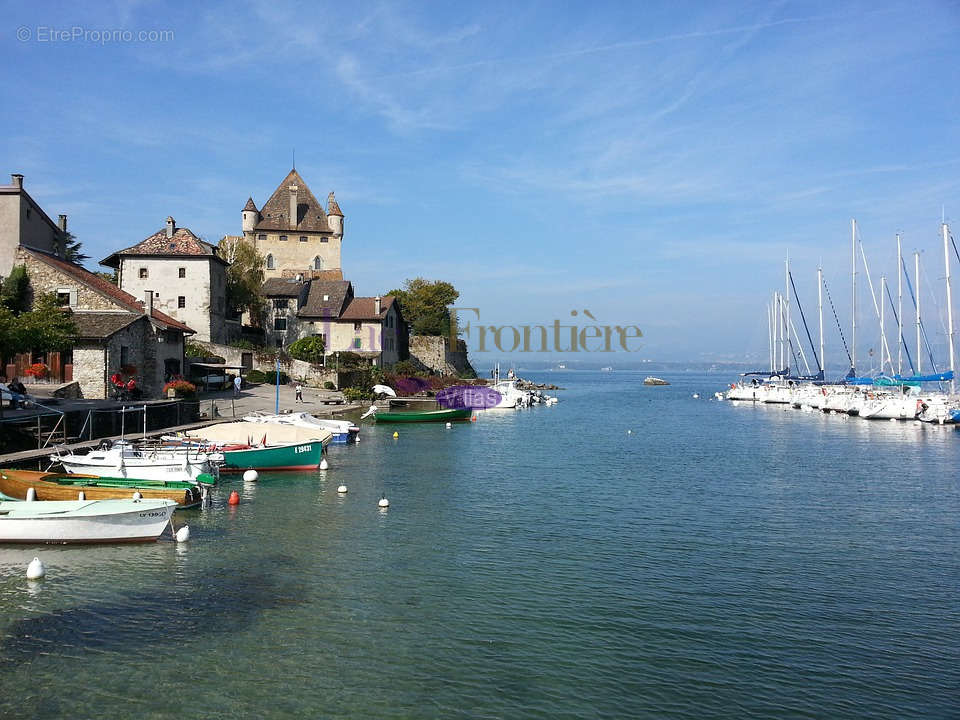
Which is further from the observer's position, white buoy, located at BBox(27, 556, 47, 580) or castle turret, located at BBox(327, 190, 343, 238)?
castle turret, located at BBox(327, 190, 343, 238)

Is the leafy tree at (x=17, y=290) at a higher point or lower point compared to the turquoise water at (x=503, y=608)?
higher

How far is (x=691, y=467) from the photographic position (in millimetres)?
37750

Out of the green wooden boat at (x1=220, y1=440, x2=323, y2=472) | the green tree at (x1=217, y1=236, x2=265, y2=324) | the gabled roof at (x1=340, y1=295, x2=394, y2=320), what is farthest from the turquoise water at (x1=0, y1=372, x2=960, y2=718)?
the gabled roof at (x1=340, y1=295, x2=394, y2=320)

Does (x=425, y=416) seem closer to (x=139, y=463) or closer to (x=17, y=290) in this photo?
(x=17, y=290)

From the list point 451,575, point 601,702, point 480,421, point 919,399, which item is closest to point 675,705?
point 601,702

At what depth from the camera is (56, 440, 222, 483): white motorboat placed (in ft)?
84.8

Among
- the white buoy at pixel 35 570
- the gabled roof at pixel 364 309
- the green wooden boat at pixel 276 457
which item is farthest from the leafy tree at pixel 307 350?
the white buoy at pixel 35 570

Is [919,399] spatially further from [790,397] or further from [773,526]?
[773,526]

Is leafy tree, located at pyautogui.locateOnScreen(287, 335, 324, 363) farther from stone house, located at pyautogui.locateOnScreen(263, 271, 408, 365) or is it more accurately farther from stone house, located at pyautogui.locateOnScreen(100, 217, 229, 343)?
stone house, located at pyautogui.locateOnScreen(100, 217, 229, 343)

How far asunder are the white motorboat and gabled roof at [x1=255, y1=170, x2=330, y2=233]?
69282 millimetres

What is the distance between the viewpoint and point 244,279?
2948 inches

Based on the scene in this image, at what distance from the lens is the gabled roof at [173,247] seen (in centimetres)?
6350

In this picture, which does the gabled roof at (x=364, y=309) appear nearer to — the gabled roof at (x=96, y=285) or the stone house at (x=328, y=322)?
the stone house at (x=328, y=322)

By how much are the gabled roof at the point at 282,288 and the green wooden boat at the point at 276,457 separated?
48067 millimetres
